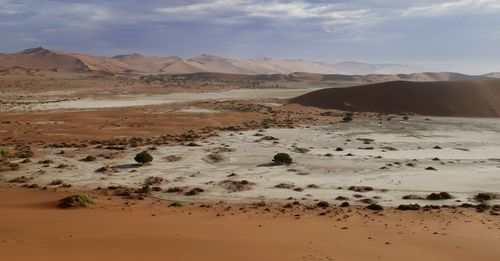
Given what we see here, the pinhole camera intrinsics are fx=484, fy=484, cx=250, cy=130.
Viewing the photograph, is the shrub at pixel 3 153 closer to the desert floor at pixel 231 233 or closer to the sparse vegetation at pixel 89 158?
the sparse vegetation at pixel 89 158

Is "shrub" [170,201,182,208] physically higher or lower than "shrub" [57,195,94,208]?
lower

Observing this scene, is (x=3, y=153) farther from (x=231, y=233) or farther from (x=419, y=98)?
(x=419, y=98)

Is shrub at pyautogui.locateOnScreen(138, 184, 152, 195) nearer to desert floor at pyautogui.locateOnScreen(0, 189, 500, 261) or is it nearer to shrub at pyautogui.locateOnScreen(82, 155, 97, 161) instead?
desert floor at pyautogui.locateOnScreen(0, 189, 500, 261)

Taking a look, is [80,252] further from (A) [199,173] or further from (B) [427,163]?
(B) [427,163]

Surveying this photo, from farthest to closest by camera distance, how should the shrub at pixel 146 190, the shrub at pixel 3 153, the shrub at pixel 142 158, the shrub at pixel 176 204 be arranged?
1. the shrub at pixel 3 153
2. the shrub at pixel 142 158
3. the shrub at pixel 146 190
4. the shrub at pixel 176 204

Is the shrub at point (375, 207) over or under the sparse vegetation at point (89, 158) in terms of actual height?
under

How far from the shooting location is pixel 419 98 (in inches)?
2613

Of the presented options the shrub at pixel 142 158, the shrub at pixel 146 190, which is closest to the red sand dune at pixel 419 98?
the shrub at pixel 142 158

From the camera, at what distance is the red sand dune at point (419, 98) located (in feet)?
203

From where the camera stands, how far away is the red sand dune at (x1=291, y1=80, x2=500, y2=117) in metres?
61.8

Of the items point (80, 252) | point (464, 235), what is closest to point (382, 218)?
point (464, 235)

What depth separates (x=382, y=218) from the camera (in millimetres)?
16781

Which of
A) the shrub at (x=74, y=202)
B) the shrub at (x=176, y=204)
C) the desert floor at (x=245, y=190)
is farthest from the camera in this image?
the shrub at (x=176, y=204)

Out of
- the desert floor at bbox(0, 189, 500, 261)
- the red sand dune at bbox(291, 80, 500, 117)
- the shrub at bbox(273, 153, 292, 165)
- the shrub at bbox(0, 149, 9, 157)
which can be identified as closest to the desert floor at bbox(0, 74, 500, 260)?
the desert floor at bbox(0, 189, 500, 261)
